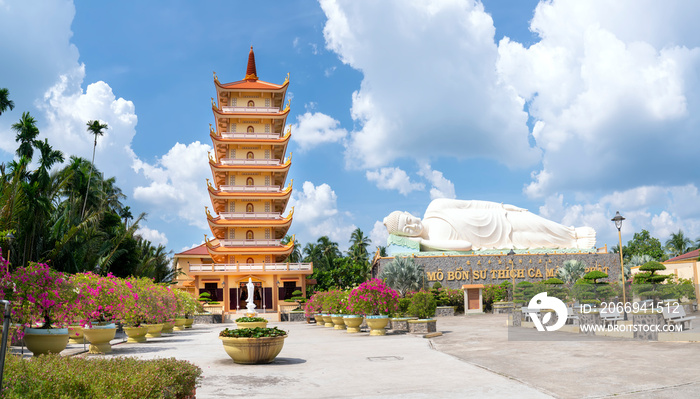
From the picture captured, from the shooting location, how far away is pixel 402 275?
36500 millimetres

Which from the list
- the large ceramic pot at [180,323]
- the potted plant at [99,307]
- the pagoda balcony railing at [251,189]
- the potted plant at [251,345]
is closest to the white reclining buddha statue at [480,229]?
the pagoda balcony railing at [251,189]

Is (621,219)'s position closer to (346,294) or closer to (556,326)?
(556,326)

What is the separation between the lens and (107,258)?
31281 millimetres

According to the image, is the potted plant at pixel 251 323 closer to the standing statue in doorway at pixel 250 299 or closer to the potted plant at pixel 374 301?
the standing statue in doorway at pixel 250 299

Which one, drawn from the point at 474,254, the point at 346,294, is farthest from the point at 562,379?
the point at 474,254

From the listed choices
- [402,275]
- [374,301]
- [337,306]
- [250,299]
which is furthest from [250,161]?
[374,301]

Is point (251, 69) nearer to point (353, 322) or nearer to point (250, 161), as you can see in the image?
point (250, 161)

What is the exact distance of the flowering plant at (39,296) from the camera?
11.5 metres

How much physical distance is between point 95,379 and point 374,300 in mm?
15103

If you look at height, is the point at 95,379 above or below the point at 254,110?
below

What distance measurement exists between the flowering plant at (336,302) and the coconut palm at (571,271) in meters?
18.4

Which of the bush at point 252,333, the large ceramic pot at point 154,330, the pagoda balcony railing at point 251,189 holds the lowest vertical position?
the large ceramic pot at point 154,330

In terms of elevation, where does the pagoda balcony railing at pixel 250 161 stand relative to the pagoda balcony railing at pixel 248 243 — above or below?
above

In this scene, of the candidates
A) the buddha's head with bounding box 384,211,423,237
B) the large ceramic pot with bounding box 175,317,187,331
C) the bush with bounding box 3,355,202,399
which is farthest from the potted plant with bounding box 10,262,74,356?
the buddha's head with bounding box 384,211,423,237
